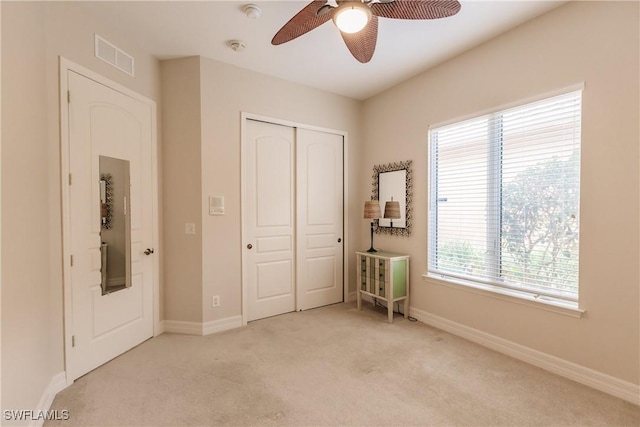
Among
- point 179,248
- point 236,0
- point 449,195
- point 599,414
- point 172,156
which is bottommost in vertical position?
point 599,414

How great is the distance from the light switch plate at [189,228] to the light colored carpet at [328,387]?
1084 mm

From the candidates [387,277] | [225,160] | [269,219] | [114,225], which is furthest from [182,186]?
[387,277]

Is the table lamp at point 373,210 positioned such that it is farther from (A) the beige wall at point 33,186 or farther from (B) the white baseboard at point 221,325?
(A) the beige wall at point 33,186

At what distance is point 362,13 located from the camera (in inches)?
67.0

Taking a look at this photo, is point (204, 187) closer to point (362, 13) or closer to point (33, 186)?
point (33, 186)

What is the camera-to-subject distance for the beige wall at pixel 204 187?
10.3 ft

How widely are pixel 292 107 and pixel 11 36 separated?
2.55 m

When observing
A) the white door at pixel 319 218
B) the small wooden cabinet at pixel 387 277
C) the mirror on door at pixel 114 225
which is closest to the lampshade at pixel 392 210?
the small wooden cabinet at pixel 387 277

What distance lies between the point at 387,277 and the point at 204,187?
7.48 ft

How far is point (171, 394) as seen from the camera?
2115 mm

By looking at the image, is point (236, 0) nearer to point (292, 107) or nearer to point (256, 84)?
point (256, 84)

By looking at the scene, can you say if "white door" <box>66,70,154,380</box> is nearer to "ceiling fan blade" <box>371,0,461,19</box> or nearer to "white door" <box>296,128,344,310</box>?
"white door" <box>296,128,344,310</box>

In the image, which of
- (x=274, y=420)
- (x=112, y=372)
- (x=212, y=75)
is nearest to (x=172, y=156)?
(x=212, y=75)

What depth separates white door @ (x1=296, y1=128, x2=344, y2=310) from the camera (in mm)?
3900
